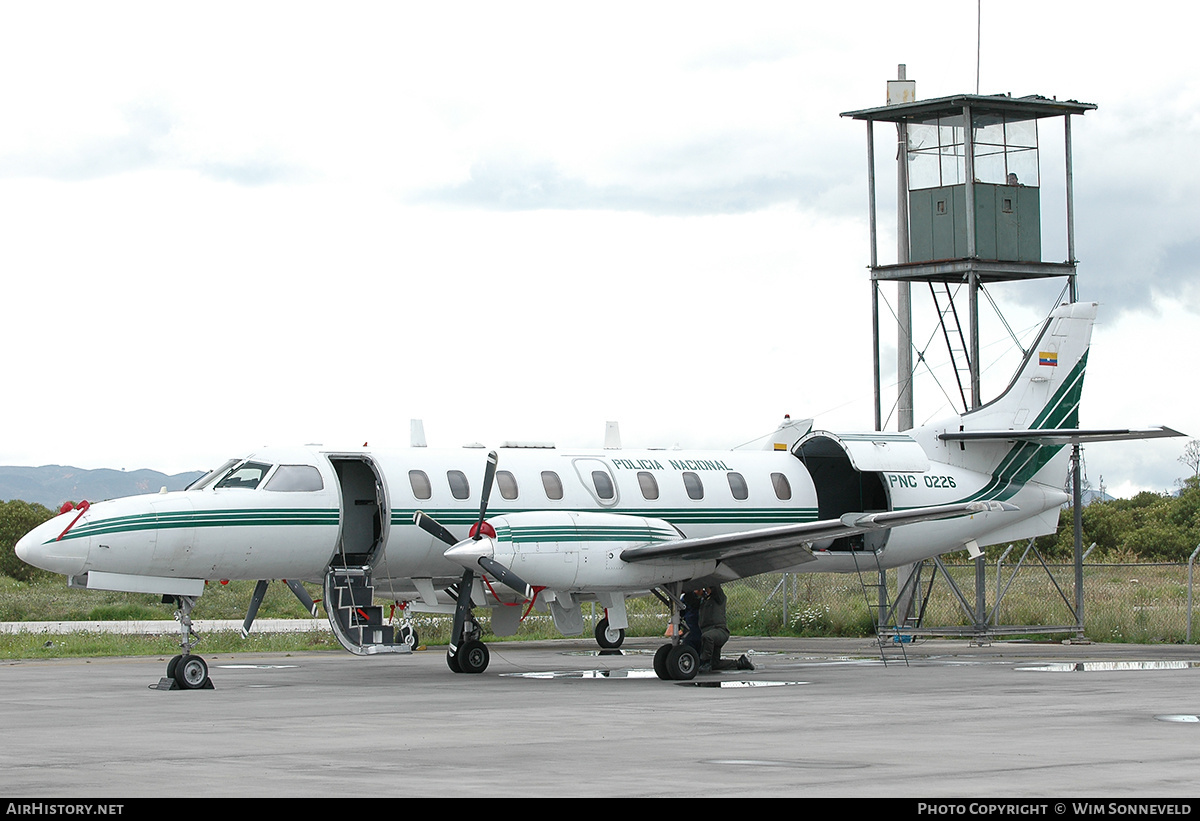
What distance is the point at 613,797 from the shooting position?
30.1ft

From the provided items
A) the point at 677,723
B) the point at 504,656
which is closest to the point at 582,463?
the point at 504,656

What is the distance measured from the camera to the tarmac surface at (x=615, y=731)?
9836mm

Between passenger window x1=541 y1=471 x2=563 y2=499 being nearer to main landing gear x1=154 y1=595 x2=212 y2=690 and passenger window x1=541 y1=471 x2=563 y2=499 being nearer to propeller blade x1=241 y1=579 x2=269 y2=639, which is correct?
propeller blade x1=241 y1=579 x2=269 y2=639

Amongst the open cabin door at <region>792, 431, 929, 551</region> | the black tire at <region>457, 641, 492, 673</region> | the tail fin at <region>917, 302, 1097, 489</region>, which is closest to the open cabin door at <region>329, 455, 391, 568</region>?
the black tire at <region>457, 641, 492, 673</region>

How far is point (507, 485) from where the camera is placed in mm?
22547

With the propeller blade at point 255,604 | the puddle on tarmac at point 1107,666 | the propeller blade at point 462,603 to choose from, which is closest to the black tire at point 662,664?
the propeller blade at point 462,603

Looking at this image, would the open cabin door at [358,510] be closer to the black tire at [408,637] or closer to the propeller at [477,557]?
the black tire at [408,637]

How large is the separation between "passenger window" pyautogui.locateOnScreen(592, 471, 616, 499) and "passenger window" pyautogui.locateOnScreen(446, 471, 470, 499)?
215 centimetres

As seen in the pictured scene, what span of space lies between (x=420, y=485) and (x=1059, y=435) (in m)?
11.1

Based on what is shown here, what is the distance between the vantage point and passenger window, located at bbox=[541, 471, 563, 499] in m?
22.8

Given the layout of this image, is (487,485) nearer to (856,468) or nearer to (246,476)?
(246,476)

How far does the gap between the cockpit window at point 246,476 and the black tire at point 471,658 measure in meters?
3.96

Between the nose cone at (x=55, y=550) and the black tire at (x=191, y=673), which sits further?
the black tire at (x=191, y=673)

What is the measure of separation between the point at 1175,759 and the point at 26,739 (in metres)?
9.58
